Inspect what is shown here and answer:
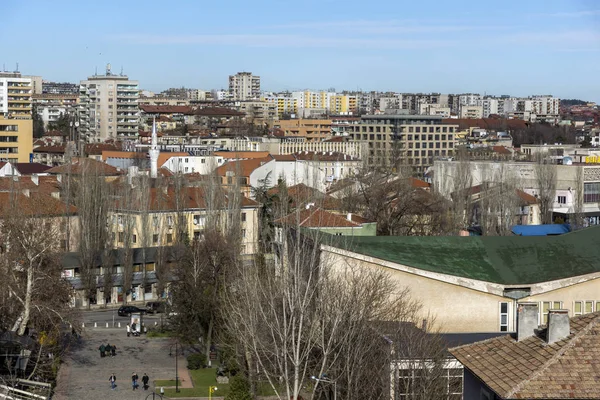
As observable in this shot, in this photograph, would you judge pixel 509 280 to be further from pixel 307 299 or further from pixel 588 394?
pixel 588 394

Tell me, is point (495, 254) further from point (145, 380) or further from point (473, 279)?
point (145, 380)

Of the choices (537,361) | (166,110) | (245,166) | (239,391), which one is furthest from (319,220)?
(166,110)

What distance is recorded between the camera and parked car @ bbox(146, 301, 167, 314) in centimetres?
3763

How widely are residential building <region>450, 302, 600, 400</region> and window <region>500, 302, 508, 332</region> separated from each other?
12.0 m

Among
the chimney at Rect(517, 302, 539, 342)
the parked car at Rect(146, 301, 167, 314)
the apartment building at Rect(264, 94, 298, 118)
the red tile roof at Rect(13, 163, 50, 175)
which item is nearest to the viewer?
the chimney at Rect(517, 302, 539, 342)

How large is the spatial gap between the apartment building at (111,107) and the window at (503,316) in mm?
87051

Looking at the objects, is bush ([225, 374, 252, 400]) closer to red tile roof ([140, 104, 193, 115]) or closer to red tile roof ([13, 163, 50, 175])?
red tile roof ([13, 163, 50, 175])

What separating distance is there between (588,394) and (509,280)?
14.6 m

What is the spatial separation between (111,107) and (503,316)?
3485 inches

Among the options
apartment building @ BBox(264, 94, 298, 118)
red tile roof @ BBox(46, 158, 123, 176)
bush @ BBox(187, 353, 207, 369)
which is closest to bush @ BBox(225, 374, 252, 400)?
bush @ BBox(187, 353, 207, 369)

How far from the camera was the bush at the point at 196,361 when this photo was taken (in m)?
30.6

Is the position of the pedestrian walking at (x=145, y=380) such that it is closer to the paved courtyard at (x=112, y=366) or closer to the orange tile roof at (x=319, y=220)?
the paved courtyard at (x=112, y=366)

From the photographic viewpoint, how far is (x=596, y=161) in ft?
218

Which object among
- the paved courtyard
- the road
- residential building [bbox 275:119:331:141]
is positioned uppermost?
residential building [bbox 275:119:331:141]
